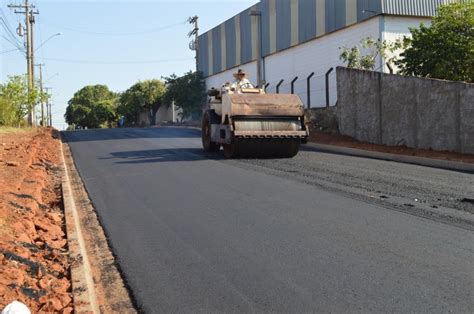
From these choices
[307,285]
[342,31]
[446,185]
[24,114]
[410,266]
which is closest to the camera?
[307,285]

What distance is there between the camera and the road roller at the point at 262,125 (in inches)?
616

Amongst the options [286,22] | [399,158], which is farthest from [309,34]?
[399,158]

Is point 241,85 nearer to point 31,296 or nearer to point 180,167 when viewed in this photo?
point 180,167

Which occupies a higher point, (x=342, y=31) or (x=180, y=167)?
(x=342, y=31)

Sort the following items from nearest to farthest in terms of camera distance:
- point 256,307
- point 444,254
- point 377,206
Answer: point 256,307 → point 444,254 → point 377,206

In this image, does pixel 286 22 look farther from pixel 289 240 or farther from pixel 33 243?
pixel 33 243

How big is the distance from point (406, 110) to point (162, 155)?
8.38m

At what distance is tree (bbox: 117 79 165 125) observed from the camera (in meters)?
67.1

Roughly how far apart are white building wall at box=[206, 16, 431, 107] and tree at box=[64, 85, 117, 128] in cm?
5162

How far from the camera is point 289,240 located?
6691 millimetres

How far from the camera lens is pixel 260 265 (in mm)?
5758

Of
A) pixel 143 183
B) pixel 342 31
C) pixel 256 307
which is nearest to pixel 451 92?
pixel 143 183

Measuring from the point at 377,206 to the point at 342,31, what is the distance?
85.6 ft

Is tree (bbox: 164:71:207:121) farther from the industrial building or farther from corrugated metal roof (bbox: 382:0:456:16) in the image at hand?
corrugated metal roof (bbox: 382:0:456:16)
